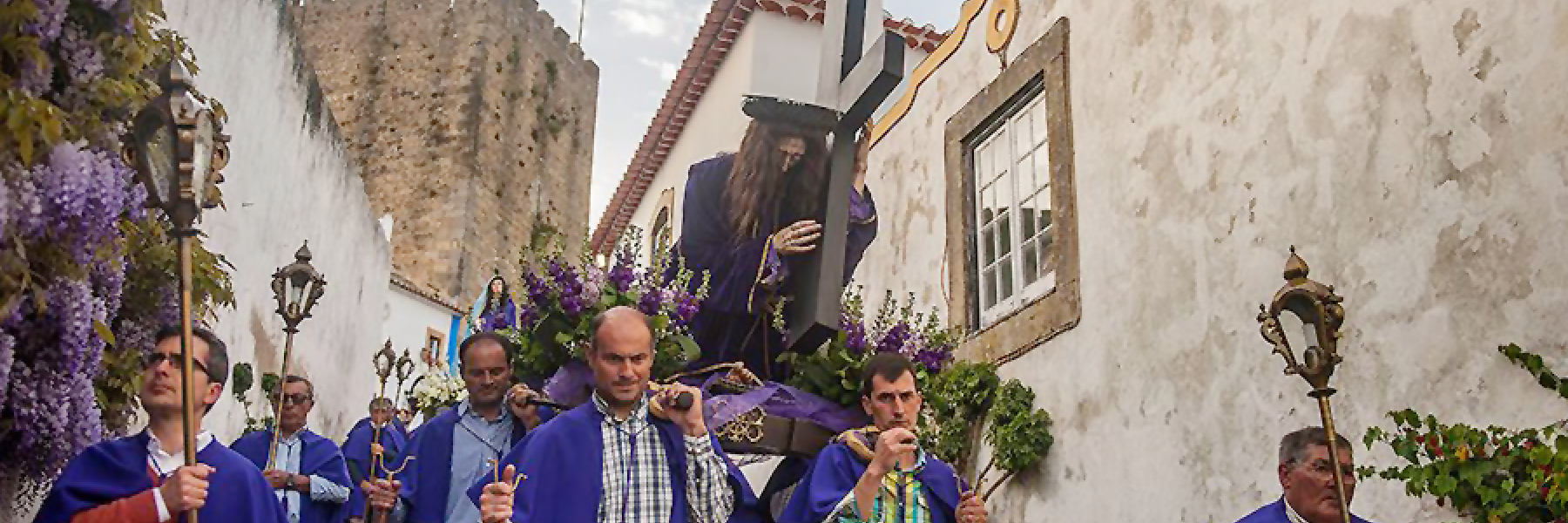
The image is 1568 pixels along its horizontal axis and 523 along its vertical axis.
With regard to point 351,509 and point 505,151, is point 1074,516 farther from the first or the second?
point 505,151

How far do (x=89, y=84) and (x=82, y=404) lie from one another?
973mm

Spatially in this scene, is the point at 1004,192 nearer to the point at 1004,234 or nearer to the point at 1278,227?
the point at 1004,234

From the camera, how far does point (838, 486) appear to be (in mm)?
4168

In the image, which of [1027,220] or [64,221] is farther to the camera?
[1027,220]

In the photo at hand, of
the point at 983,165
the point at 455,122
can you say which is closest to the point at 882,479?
the point at 983,165

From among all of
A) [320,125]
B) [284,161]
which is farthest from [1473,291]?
[320,125]

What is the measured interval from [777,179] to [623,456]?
154cm

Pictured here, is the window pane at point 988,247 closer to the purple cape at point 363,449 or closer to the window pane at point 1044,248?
the window pane at point 1044,248

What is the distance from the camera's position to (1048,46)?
9430 mm

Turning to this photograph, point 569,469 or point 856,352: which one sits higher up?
point 856,352

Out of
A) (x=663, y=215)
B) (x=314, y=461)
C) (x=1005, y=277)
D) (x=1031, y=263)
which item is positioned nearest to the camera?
(x=314, y=461)

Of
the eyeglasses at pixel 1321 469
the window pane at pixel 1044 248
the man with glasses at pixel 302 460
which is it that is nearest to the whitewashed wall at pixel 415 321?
the window pane at pixel 1044 248

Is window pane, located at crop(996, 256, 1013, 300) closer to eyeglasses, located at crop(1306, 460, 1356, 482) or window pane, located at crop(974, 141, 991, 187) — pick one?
window pane, located at crop(974, 141, 991, 187)

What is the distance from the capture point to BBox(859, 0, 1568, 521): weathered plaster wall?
18.1 feet
